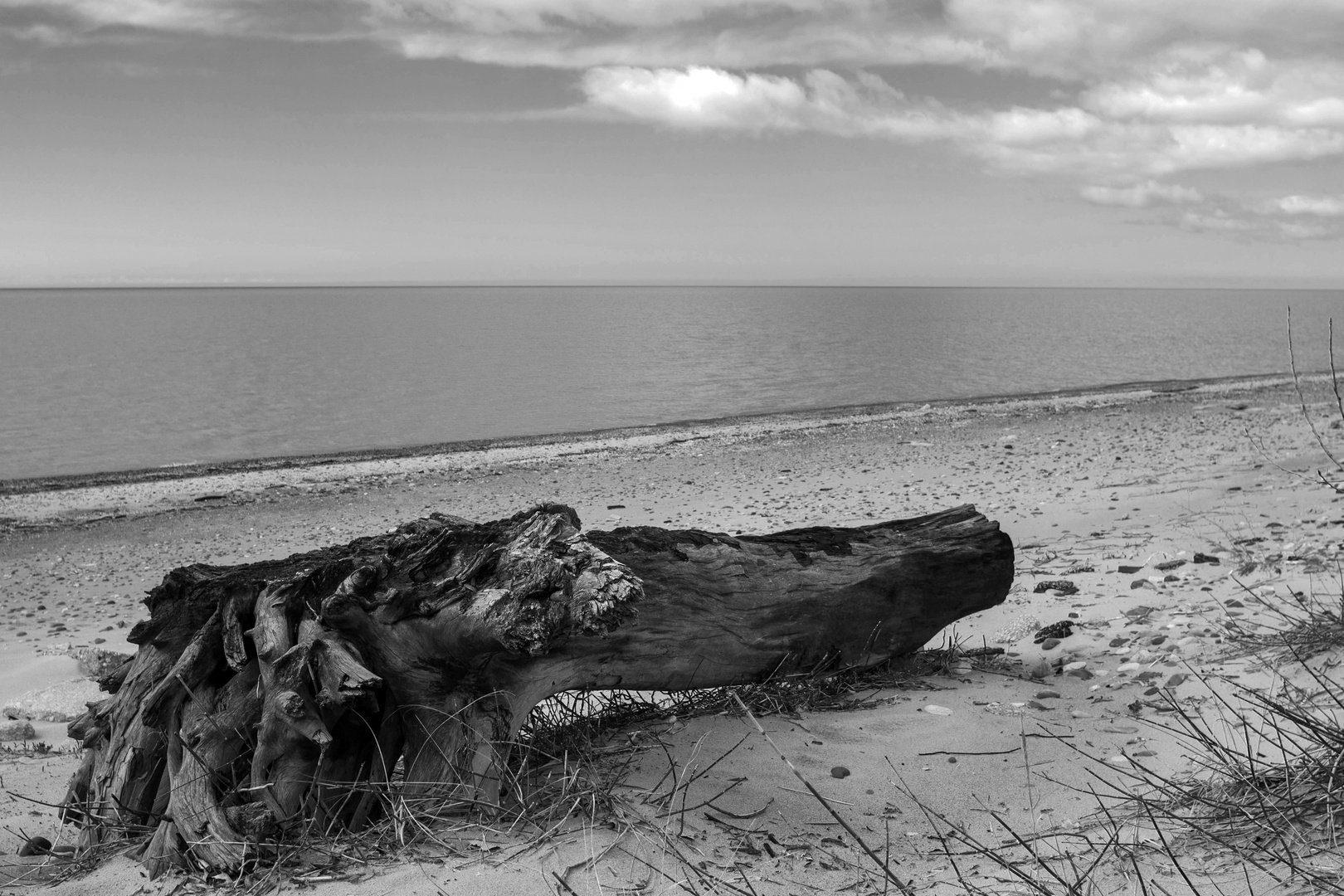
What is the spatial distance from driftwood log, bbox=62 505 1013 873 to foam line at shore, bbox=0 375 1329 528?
14756mm

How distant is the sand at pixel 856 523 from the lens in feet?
10.7

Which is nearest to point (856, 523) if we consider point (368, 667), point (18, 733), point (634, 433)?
point (18, 733)

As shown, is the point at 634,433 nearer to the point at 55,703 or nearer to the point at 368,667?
the point at 55,703

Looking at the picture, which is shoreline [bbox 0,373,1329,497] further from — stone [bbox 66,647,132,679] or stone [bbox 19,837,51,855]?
stone [bbox 19,837,51,855]

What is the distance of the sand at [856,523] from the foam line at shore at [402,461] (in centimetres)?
17

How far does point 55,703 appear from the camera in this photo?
6617mm

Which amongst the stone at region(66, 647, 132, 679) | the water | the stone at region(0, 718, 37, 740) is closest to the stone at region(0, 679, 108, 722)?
the stone at region(0, 718, 37, 740)

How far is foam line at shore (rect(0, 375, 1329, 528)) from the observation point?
18.0 meters

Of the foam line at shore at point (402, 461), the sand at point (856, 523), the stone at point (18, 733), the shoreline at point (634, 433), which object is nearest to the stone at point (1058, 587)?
the sand at point (856, 523)

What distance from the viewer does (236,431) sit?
27188mm

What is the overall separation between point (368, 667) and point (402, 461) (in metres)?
19.1

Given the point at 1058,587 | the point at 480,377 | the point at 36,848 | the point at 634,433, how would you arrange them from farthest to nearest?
the point at 480,377, the point at 634,433, the point at 1058,587, the point at 36,848

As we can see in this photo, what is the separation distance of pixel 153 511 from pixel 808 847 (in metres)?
16.6

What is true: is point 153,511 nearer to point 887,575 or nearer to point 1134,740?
point 887,575
